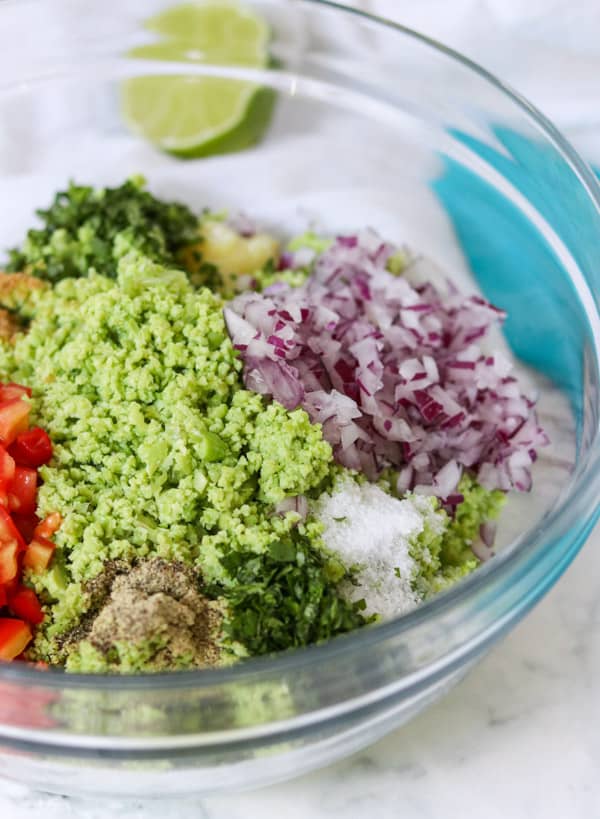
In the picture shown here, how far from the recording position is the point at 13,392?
5.89ft

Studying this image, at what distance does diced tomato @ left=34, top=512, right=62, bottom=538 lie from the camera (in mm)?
1617

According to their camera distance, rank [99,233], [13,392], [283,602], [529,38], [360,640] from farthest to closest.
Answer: [529,38]
[99,233]
[13,392]
[283,602]
[360,640]

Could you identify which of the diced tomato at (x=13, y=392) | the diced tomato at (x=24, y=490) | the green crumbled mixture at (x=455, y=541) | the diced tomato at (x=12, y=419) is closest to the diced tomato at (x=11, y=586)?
the diced tomato at (x=24, y=490)

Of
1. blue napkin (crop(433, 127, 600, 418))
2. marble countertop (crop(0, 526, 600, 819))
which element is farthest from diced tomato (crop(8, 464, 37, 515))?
blue napkin (crop(433, 127, 600, 418))

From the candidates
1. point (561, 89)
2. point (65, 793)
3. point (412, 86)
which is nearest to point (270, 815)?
point (65, 793)

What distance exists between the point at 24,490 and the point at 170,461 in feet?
0.84

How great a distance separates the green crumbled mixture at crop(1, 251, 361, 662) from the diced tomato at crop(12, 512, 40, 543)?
0.04 meters

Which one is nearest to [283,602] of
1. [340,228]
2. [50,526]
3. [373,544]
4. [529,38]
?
[373,544]

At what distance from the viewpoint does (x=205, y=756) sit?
4.37 ft

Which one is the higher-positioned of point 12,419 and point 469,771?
point 12,419

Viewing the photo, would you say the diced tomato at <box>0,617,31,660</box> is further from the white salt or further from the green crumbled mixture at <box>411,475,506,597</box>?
the green crumbled mixture at <box>411,475,506,597</box>

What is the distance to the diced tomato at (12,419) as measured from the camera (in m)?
1.70

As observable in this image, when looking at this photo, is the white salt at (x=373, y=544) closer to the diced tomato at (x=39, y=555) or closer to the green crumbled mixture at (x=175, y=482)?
the green crumbled mixture at (x=175, y=482)

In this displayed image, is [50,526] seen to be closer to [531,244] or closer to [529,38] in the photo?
[531,244]
